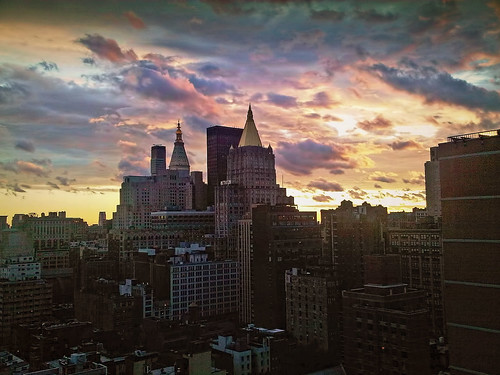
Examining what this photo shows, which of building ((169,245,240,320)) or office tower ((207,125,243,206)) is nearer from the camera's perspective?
building ((169,245,240,320))

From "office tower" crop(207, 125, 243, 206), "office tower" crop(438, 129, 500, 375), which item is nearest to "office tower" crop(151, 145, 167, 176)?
"office tower" crop(207, 125, 243, 206)

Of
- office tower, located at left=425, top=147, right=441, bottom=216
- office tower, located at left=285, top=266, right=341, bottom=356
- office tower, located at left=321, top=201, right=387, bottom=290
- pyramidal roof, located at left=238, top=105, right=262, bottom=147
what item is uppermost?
pyramidal roof, located at left=238, top=105, right=262, bottom=147

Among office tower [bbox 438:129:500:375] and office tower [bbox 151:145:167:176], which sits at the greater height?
office tower [bbox 151:145:167:176]

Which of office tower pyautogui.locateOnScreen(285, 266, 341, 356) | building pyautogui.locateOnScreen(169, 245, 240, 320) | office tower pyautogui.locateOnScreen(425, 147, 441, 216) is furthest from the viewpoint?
office tower pyautogui.locateOnScreen(425, 147, 441, 216)

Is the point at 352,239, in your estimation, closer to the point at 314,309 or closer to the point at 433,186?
the point at 314,309

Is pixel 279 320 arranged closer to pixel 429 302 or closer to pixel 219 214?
pixel 429 302

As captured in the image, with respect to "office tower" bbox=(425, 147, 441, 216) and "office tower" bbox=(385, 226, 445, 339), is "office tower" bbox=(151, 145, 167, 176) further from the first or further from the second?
"office tower" bbox=(385, 226, 445, 339)

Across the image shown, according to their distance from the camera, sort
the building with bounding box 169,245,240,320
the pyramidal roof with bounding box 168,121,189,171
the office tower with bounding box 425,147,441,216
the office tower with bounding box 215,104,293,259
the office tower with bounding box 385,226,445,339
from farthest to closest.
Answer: the pyramidal roof with bounding box 168,121,189,171 → the office tower with bounding box 215,104,293,259 → the office tower with bounding box 425,147,441,216 → the building with bounding box 169,245,240,320 → the office tower with bounding box 385,226,445,339
